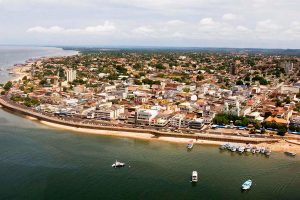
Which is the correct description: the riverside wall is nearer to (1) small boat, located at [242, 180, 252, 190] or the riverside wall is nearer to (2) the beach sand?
(2) the beach sand

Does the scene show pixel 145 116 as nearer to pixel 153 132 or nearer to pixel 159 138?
pixel 153 132

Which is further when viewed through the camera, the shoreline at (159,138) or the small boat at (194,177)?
the shoreline at (159,138)

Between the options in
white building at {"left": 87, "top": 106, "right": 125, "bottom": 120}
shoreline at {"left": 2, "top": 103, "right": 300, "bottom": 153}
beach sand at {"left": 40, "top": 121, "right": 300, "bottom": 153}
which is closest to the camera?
beach sand at {"left": 40, "top": 121, "right": 300, "bottom": 153}

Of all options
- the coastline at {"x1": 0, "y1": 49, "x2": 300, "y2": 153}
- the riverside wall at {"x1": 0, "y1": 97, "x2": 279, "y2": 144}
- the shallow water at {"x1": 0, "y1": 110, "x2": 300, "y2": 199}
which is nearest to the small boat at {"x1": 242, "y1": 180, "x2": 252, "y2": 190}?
the shallow water at {"x1": 0, "y1": 110, "x2": 300, "y2": 199}

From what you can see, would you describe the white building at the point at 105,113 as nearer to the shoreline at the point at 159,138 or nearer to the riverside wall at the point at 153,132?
the riverside wall at the point at 153,132

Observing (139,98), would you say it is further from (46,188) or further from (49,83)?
(46,188)

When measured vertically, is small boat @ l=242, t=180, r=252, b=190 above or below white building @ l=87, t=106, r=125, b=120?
below

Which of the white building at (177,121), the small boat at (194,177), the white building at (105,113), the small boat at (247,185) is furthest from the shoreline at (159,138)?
the small boat at (194,177)

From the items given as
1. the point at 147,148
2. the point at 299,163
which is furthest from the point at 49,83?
the point at 299,163

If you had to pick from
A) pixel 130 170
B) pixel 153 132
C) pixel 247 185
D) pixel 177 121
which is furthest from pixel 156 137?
pixel 247 185
